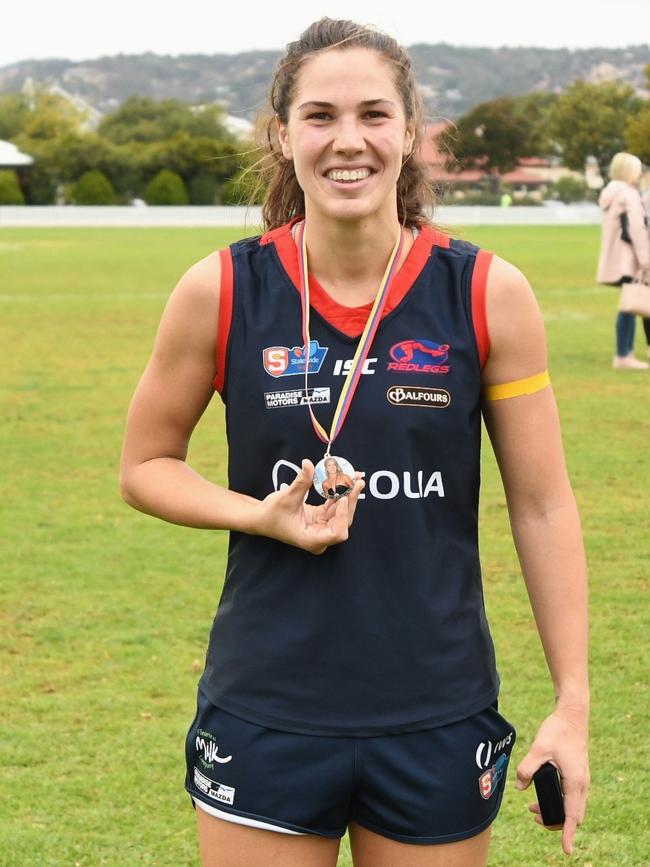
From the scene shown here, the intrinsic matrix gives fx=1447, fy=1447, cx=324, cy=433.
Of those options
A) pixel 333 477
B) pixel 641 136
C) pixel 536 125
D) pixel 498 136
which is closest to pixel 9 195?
pixel 641 136

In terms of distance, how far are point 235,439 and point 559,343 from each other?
15.1 metres

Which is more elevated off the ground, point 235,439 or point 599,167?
point 235,439

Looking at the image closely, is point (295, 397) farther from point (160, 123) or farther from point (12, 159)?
point (160, 123)

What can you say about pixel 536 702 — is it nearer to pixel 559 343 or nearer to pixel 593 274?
pixel 559 343

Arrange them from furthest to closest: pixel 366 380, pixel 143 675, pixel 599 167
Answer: pixel 599 167, pixel 143 675, pixel 366 380

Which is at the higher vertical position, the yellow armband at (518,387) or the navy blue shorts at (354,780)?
the yellow armband at (518,387)

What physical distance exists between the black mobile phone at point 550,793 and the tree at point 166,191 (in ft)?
235

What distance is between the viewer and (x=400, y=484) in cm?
Answer: 243

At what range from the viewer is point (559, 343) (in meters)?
17.3

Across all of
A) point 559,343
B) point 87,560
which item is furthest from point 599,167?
point 87,560

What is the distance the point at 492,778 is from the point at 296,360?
0.82 m

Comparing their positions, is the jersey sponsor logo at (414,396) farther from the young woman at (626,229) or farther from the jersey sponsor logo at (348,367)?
the young woman at (626,229)

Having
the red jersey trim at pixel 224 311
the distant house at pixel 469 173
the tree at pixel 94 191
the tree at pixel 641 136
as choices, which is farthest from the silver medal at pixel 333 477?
the tree at pixel 641 136

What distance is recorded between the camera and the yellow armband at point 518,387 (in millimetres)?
2523
